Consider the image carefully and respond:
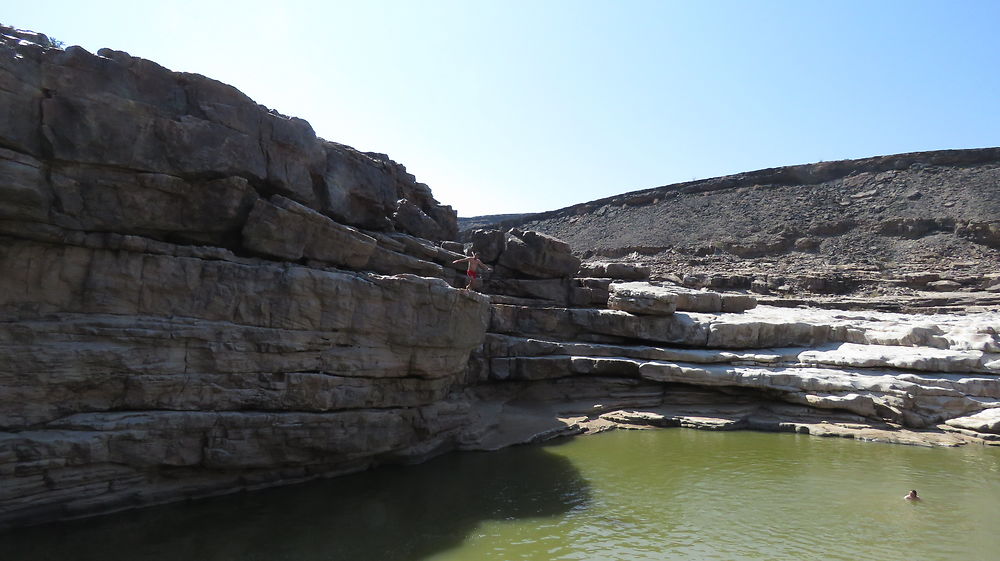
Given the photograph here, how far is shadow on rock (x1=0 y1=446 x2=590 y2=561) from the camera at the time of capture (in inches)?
342

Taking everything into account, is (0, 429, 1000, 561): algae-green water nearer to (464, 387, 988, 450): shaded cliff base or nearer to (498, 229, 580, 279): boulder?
(464, 387, 988, 450): shaded cliff base

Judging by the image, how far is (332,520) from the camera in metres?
10.1

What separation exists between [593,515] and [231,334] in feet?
23.7

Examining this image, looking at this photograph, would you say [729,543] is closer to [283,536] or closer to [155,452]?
[283,536]

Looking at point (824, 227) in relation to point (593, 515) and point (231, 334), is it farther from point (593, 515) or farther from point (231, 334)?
point (231, 334)

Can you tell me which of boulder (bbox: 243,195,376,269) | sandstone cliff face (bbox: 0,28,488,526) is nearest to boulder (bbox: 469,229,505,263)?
sandstone cliff face (bbox: 0,28,488,526)

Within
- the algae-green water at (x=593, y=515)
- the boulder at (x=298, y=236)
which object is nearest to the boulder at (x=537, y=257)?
the algae-green water at (x=593, y=515)

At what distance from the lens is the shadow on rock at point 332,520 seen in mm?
8695

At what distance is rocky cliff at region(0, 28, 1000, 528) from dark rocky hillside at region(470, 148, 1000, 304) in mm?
13336

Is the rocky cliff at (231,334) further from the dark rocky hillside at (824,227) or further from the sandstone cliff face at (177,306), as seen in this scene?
the dark rocky hillside at (824,227)

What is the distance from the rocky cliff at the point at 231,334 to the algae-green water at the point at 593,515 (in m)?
0.86

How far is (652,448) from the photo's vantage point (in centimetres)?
1505

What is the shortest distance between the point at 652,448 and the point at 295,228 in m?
10.00

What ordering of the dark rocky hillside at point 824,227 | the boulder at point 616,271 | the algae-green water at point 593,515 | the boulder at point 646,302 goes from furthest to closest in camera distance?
the dark rocky hillside at point 824,227 → the boulder at point 616,271 → the boulder at point 646,302 → the algae-green water at point 593,515
